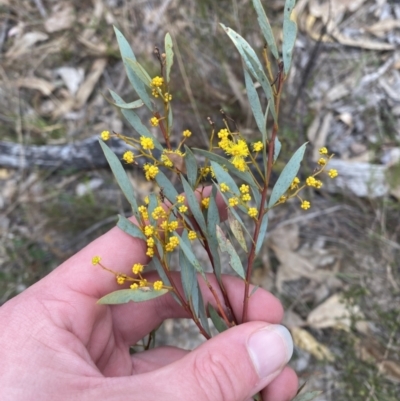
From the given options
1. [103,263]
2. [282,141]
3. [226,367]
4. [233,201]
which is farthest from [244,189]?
[282,141]

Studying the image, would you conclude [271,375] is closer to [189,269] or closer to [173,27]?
[189,269]

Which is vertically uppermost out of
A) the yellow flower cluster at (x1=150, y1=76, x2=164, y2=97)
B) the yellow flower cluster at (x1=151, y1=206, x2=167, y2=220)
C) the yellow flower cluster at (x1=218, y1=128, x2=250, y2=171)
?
the yellow flower cluster at (x1=150, y1=76, x2=164, y2=97)

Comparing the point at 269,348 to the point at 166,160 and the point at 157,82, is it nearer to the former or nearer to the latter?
the point at 166,160

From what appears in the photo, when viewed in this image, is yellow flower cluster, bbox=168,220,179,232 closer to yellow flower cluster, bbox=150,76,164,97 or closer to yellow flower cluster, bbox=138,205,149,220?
yellow flower cluster, bbox=138,205,149,220

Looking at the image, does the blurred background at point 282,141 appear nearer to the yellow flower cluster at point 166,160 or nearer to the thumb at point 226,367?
the thumb at point 226,367

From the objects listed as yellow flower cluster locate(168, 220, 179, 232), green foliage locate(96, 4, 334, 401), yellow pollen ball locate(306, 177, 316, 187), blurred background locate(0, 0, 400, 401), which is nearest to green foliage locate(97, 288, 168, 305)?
green foliage locate(96, 4, 334, 401)

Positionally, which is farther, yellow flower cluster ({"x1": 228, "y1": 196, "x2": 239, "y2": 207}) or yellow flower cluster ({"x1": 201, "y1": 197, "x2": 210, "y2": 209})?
yellow flower cluster ({"x1": 201, "y1": 197, "x2": 210, "y2": 209})

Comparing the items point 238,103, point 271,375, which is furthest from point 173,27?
point 271,375

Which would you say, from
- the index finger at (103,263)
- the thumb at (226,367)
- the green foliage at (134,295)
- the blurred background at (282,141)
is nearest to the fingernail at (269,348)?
the thumb at (226,367)

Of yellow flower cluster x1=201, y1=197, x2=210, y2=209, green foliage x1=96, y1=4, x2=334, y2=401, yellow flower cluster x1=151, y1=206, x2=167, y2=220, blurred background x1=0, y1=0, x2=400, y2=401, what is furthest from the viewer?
blurred background x1=0, y1=0, x2=400, y2=401

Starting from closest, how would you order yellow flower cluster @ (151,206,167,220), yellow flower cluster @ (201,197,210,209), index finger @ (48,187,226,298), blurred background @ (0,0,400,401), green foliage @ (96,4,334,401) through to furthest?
green foliage @ (96,4,334,401) < yellow flower cluster @ (151,206,167,220) < yellow flower cluster @ (201,197,210,209) < index finger @ (48,187,226,298) < blurred background @ (0,0,400,401)
